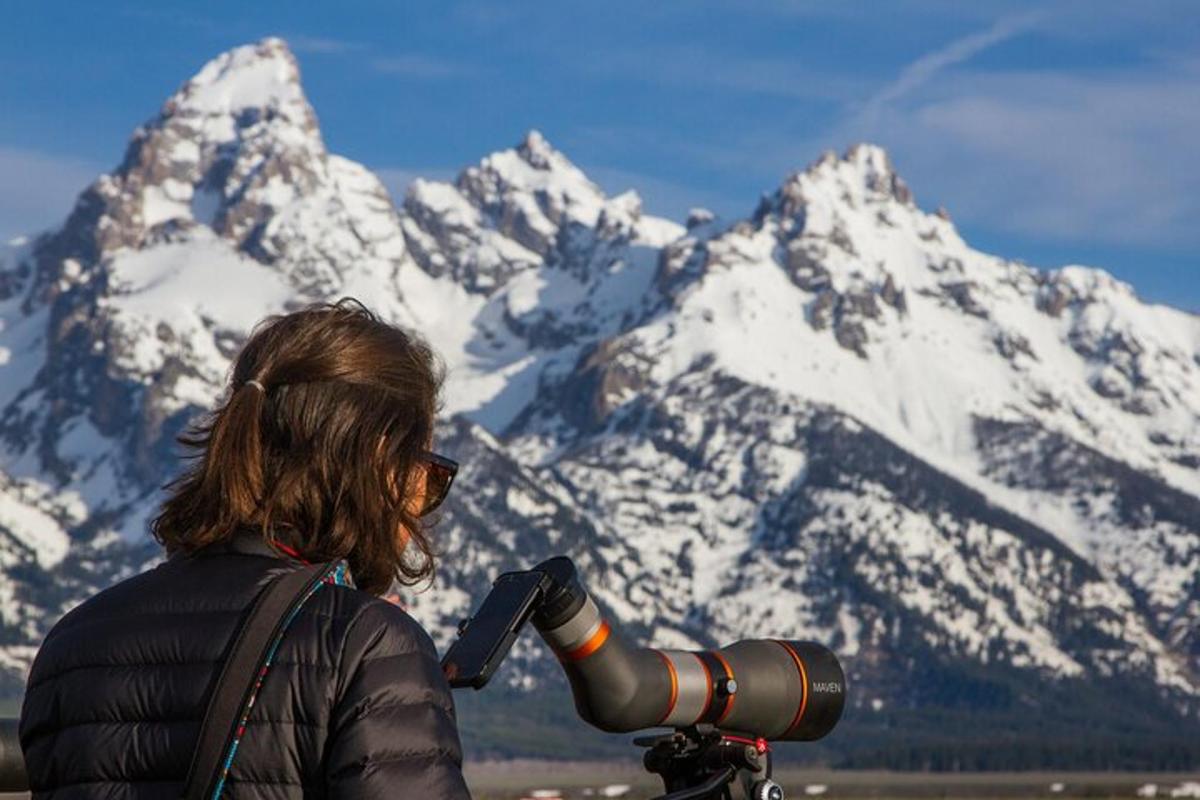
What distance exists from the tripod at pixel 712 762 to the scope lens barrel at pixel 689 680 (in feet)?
0.21

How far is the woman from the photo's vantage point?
628cm

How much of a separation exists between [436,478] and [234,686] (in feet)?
3.40

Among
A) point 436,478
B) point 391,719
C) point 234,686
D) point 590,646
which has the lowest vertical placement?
point 391,719

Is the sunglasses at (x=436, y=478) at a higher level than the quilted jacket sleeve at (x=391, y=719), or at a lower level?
higher

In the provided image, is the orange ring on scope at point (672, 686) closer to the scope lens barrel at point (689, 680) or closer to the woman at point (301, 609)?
the scope lens barrel at point (689, 680)

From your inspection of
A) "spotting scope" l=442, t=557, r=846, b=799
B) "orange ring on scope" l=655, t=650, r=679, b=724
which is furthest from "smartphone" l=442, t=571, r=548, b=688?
"orange ring on scope" l=655, t=650, r=679, b=724

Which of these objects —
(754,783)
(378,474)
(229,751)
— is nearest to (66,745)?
(229,751)

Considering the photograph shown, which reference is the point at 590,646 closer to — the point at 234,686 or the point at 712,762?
the point at 712,762

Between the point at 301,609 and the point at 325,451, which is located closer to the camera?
the point at 301,609

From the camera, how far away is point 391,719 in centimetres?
616

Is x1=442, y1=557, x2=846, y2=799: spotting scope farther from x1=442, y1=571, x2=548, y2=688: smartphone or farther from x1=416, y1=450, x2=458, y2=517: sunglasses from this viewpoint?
x1=416, y1=450, x2=458, y2=517: sunglasses

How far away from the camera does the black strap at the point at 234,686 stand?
6.27 meters

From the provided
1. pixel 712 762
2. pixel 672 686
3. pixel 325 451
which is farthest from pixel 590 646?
pixel 325 451

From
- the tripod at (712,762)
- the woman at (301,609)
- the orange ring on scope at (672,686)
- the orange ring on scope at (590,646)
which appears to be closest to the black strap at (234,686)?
the woman at (301,609)
